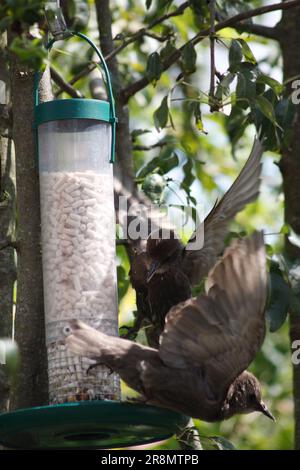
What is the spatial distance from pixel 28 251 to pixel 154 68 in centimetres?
156

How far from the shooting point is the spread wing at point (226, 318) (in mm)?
4965

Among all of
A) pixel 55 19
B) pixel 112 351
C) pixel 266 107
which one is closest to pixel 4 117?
pixel 55 19

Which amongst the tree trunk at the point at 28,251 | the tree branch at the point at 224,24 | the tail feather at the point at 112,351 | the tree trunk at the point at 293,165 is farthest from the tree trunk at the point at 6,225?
the tree trunk at the point at 293,165

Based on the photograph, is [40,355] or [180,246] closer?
[40,355]

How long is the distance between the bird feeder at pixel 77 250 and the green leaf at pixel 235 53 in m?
0.82

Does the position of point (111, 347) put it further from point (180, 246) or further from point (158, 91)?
point (158, 91)

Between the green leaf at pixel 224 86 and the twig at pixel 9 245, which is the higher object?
the green leaf at pixel 224 86

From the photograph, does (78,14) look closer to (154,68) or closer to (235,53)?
(154,68)

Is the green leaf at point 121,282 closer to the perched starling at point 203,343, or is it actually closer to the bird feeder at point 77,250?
the bird feeder at point 77,250

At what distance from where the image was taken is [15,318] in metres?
5.52

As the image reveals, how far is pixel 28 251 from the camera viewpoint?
5.54 m
